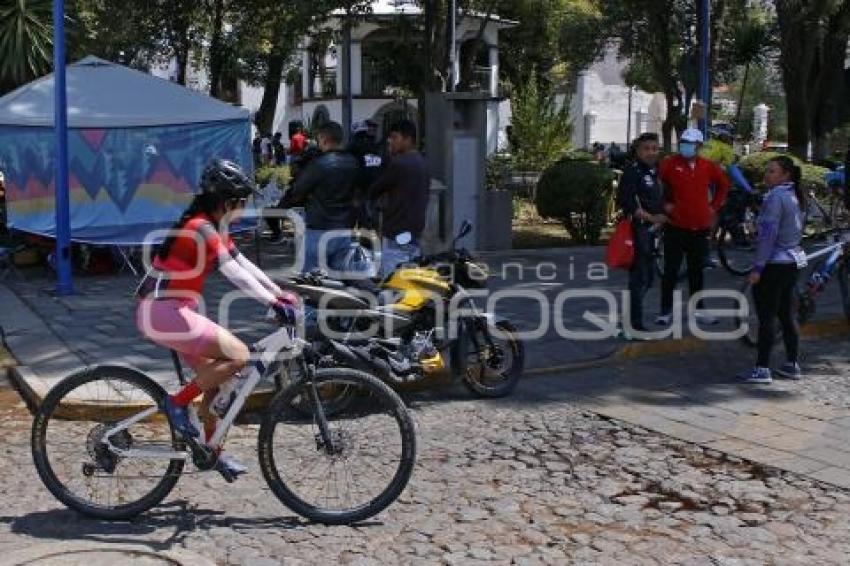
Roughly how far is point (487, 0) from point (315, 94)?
30.0 m

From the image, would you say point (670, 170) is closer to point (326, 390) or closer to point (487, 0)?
point (326, 390)

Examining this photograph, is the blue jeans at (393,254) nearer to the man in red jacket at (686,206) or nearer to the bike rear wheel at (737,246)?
the man in red jacket at (686,206)

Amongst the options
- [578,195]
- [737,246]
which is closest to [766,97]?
[737,246]

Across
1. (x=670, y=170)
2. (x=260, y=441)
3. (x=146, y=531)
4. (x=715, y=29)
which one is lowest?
(x=146, y=531)

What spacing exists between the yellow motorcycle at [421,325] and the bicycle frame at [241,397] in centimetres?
82

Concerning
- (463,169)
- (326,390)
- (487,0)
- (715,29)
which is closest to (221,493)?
(326,390)

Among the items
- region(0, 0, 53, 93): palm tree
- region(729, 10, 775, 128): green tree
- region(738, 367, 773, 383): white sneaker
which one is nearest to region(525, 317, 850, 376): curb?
region(738, 367, 773, 383): white sneaker

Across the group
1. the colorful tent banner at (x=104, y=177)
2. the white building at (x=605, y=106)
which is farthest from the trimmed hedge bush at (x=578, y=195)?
the white building at (x=605, y=106)

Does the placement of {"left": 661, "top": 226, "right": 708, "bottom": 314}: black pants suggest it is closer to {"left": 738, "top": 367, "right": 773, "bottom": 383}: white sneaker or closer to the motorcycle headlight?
{"left": 738, "top": 367, "right": 773, "bottom": 383}: white sneaker

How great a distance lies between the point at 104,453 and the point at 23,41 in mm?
14866

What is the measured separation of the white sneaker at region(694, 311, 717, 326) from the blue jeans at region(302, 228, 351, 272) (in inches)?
144

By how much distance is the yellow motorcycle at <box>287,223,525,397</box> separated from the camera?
617 cm

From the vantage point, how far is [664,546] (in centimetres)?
466

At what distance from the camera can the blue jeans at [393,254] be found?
7.45 meters
